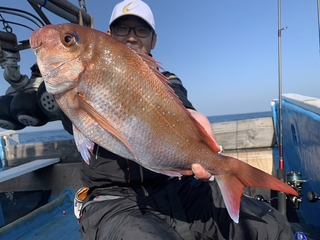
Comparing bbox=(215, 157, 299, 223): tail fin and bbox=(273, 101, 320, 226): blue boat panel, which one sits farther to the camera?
bbox=(273, 101, 320, 226): blue boat panel

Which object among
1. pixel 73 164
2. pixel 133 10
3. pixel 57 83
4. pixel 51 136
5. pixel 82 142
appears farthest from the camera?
pixel 51 136

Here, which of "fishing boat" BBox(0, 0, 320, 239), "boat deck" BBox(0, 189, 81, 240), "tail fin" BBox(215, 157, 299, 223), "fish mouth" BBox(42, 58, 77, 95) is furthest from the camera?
"boat deck" BBox(0, 189, 81, 240)

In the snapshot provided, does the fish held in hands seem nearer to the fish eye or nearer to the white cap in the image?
the fish eye

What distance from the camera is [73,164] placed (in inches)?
194

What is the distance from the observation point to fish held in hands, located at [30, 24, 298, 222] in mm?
1383

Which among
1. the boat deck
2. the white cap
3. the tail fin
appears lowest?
the boat deck

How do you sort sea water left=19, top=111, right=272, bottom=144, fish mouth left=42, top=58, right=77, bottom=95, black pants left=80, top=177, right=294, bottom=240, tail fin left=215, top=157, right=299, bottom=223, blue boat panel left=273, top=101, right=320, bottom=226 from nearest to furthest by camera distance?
fish mouth left=42, top=58, right=77, bottom=95
tail fin left=215, top=157, right=299, bottom=223
black pants left=80, top=177, right=294, bottom=240
blue boat panel left=273, top=101, right=320, bottom=226
sea water left=19, top=111, right=272, bottom=144

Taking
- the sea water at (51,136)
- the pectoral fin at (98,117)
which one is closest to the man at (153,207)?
the pectoral fin at (98,117)

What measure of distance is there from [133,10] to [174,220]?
225 cm

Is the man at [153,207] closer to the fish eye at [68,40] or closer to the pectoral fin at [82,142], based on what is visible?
the pectoral fin at [82,142]

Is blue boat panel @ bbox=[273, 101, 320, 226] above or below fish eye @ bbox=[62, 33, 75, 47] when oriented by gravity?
below

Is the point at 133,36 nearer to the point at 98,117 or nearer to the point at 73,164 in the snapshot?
the point at 98,117

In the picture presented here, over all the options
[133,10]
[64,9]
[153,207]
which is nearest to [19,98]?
[64,9]

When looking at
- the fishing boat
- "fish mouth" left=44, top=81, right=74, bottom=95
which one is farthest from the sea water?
"fish mouth" left=44, top=81, right=74, bottom=95
